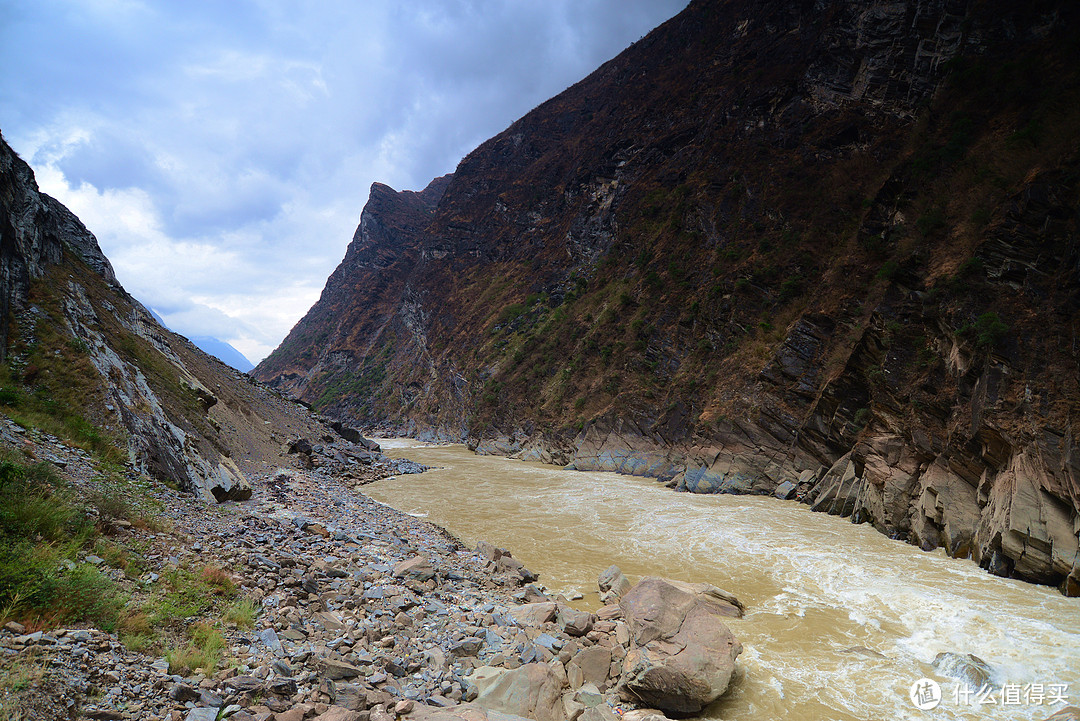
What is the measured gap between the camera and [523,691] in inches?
220

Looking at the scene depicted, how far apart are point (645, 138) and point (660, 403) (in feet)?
119

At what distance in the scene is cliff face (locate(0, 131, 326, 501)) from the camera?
924 cm

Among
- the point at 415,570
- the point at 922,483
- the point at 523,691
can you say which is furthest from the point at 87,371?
the point at 922,483

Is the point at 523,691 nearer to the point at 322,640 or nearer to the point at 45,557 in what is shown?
the point at 322,640

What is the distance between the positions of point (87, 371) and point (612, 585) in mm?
13106

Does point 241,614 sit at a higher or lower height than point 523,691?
higher

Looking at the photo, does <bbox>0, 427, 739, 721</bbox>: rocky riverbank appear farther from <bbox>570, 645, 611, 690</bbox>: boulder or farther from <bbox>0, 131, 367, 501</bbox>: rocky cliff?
<bbox>0, 131, 367, 501</bbox>: rocky cliff

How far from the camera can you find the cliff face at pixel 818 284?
12867mm

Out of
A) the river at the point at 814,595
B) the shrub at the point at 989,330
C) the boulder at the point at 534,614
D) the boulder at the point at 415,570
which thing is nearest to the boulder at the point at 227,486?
the boulder at the point at 415,570

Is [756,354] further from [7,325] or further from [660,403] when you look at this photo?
A: [7,325]

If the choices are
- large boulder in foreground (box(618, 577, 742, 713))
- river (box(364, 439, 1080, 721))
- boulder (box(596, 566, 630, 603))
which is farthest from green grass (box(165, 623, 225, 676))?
boulder (box(596, 566, 630, 603))

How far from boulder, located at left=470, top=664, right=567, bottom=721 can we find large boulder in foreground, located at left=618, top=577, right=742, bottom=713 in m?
1.13

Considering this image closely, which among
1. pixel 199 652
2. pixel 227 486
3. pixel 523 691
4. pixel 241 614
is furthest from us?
pixel 227 486

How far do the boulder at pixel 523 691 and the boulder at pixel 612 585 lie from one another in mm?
3547
